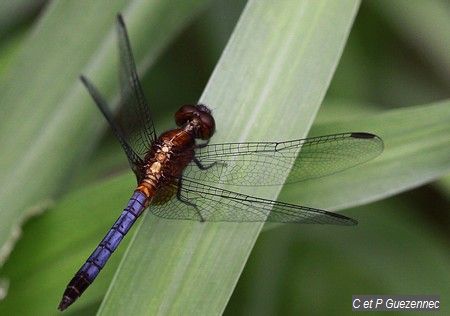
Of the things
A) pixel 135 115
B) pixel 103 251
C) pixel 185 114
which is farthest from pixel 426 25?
pixel 103 251

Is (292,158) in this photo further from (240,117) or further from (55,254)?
(55,254)

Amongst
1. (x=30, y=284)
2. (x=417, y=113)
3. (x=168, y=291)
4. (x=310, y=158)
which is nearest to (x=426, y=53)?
(x=417, y=113)

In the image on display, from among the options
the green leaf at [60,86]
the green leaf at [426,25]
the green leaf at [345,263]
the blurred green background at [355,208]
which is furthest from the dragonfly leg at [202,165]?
the green leaf at [426,25]

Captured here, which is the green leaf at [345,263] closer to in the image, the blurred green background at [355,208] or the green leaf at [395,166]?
the blurred green background at [355,208]

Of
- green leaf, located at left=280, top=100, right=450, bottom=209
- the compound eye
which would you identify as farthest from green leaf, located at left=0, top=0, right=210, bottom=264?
green leaf, located at left=280, top=100, right=450, bottom=209

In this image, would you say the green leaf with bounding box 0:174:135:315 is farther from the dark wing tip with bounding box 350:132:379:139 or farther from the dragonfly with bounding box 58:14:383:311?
the dark wing tip with bounding box 350:132:379:139

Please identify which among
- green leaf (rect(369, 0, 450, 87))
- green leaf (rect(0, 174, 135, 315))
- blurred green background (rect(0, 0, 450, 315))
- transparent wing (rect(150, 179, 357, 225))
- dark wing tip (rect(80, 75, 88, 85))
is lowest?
green leaf (rect(0, 174, 135, 315))
